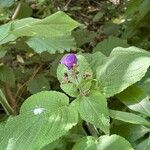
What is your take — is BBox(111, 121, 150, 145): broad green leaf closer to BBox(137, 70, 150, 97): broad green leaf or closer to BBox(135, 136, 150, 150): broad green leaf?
BBox(135, 136, 150, 150): broad green leaf

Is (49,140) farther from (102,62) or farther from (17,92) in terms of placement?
(17,92)

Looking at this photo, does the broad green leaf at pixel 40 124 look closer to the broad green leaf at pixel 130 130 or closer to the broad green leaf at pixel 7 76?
the broad green leaf at pixel 130 130

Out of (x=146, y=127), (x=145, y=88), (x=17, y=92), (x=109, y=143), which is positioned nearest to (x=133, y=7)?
(x=17, y=92)

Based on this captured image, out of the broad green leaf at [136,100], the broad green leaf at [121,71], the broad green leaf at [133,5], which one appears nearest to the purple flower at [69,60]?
the broad green leaf at [121,71]

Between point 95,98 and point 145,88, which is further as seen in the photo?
point 145,88

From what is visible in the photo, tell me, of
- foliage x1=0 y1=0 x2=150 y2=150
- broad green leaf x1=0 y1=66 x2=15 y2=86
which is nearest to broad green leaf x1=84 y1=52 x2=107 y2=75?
foliage x1=0 y1=0 x2=150 y2=150

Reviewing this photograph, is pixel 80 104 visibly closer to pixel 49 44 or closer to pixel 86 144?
pixel 86 144
